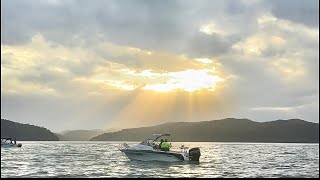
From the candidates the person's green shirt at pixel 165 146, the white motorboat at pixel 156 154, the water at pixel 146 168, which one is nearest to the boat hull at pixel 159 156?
the white motorboat at pixel 156 154

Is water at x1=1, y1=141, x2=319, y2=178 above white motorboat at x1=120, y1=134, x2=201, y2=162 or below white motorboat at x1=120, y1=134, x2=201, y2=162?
below

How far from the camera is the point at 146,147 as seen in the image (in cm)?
6738

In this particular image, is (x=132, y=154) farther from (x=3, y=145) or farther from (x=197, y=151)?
(x=3, y=145)

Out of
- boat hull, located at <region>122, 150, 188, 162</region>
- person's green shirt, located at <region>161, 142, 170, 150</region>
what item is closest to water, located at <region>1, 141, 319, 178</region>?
boat hull, located at <region>122, 150, 188, 162</region>

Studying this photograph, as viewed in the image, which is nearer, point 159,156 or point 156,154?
point 159,156

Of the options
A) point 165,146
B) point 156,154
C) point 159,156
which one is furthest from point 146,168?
point 165,146

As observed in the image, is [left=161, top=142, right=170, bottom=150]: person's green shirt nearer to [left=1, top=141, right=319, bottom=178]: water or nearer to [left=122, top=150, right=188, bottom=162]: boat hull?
[left=122, top=150, right=188, bottom=162]: boat hull

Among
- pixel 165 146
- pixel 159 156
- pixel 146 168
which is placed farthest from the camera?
pixel 165 146

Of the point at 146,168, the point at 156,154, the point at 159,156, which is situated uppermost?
the point at 156,154

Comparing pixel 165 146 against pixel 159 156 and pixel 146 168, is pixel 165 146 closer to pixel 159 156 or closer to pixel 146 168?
pixel 159 156

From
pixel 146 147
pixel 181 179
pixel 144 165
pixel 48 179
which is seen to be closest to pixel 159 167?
pixel 144 165

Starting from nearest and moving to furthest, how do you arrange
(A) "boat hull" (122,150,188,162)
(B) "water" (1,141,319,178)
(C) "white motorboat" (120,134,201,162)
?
(B) "water" (1,141,319,178) → (A) "boat hull" (122,150,188,162) → (C) "white motorboat" (120,134,201,162)

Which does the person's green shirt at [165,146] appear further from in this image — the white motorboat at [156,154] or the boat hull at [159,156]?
the boat hull at [159,156]

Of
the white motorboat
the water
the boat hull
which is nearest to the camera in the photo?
the water
